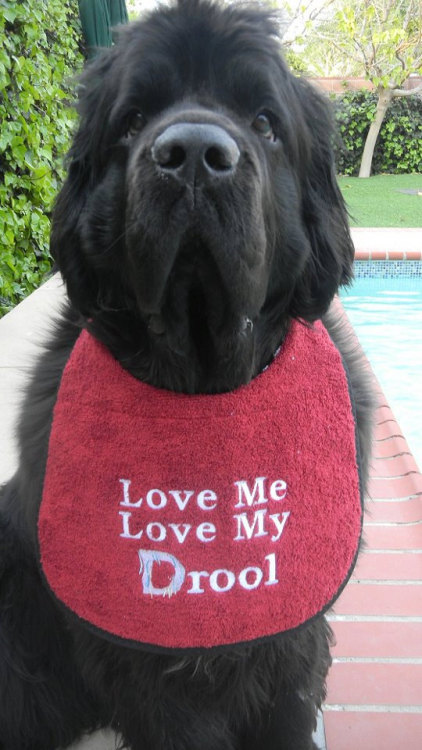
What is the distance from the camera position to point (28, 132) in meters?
4.35

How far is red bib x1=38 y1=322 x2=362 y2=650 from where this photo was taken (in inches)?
55.7

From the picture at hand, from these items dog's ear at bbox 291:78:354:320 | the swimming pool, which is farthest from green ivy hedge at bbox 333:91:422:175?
dog's ear at bbox 291:78:354:320

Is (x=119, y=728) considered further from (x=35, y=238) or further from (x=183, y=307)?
(x=35, y=238)

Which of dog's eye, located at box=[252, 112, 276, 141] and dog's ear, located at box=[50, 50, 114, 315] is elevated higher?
dog's eye, located at box=[252, 112, 276, 141]

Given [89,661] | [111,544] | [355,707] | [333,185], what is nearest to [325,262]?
[333,185]

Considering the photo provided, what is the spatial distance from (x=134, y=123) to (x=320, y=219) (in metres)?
0.47

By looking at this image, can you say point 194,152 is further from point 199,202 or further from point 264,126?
point 264,126

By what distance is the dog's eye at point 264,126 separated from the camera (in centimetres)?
136

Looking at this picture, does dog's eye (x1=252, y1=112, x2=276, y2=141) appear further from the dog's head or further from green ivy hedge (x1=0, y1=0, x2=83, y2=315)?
green ivy hedge (x1=0, y1=0, x2=83, y2=315)

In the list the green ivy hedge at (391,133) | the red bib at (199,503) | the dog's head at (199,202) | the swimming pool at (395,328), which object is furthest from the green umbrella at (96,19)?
the green ivy hedge at (391,133)

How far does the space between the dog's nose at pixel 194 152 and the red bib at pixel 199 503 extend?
1.66 feet

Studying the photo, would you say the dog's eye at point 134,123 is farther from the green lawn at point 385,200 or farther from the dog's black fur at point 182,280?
the green lawn at point 385,200

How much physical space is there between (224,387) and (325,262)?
38 cm

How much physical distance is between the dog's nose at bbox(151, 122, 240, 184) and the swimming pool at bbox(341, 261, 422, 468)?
139 inches
